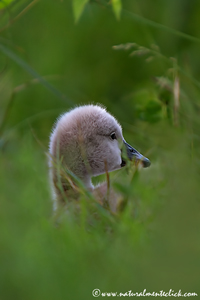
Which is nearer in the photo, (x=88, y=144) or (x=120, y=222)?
(x=120, y=222)

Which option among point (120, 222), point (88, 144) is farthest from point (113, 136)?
point (120, 222)

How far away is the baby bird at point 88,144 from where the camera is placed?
2264 mm

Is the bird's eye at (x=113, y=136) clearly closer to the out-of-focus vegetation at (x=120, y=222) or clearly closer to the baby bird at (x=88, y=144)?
the baby bird at (x=88, y=144)

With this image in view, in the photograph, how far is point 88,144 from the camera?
7.77 ft

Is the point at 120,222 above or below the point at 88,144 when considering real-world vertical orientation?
below

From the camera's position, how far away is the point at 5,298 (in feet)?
3.96

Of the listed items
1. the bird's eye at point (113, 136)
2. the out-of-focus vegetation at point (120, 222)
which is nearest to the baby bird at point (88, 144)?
the bird's eye at point (113, 136)

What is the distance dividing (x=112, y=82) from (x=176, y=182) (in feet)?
8.89

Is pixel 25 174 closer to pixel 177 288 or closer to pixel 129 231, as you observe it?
pixel 129 231

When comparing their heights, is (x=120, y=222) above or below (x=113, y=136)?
below

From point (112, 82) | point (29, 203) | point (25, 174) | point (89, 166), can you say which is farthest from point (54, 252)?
point (112, 82)

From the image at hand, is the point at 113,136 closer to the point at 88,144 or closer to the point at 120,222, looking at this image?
the point at 88,144

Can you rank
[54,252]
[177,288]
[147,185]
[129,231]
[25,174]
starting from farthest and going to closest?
[25,174] → [147,185] → [129,231] → [54,252] → [177,288]

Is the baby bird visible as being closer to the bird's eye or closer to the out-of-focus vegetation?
the bird's eye
